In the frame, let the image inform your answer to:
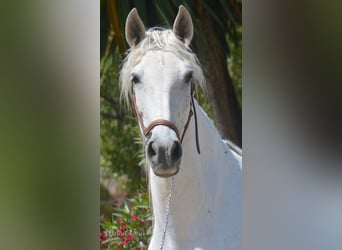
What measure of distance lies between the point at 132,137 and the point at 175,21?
542mm

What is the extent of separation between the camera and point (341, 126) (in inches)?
88.0

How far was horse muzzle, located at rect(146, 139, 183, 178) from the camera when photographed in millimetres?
2191

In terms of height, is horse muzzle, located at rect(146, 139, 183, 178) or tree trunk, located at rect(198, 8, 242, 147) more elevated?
tree trunk, located at rect(198, 8, 242, 147)

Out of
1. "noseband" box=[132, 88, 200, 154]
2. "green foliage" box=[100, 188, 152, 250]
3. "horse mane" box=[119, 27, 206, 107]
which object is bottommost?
"green foliage" box=[100, 188, 152, 250]

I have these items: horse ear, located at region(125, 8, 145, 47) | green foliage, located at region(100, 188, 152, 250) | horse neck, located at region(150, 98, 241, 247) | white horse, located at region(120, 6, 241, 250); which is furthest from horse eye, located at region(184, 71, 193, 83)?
green foliage, located at region(100, 188, 152, 250)

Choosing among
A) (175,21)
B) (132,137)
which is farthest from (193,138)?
(175,21)

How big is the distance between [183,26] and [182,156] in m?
0.57

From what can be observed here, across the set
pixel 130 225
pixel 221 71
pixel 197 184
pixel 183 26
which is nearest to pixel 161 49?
pixel 183 26

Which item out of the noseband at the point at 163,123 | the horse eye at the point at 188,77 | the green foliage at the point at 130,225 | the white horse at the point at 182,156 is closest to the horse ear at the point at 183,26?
the white horse at the point at 182,156

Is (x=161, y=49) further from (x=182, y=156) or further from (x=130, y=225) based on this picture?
(x=130, y=225)

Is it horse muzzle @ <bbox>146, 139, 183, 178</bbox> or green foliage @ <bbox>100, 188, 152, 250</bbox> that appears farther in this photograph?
green foliage @ <bbox>100, 188, 152, 250</bbox>

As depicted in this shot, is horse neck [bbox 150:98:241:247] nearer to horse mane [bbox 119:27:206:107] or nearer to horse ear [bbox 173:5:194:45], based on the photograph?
horse mane [bbox 119:27:206:107]

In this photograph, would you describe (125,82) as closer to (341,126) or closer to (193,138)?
(193,138)

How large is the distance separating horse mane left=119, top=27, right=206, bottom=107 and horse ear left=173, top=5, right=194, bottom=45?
0.07 feet
